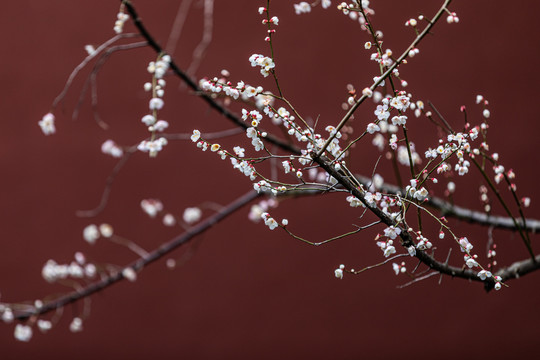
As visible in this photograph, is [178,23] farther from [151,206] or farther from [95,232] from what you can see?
[95,232]

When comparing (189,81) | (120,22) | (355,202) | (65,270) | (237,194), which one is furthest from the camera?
(237,194)

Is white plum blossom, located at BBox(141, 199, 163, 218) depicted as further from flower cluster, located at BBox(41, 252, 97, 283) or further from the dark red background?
flower cluster, located at BBox(41, 252, 97, 283)

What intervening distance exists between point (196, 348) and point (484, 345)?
4.19 feet

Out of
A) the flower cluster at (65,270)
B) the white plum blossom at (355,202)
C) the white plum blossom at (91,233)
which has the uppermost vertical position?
the white plum blossom at (91,233)

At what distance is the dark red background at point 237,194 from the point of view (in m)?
2.20

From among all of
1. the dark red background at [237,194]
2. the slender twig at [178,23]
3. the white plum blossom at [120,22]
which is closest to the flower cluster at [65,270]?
the dark red background at [237,194]

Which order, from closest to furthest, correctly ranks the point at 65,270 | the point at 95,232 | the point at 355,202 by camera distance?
the point at 355,202 → the point at 65,270 → the point at 95,232

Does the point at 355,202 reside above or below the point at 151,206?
below

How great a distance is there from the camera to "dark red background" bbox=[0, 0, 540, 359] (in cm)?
220

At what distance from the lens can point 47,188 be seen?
2338 millimetres

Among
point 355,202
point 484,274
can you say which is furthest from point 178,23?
point 484,274

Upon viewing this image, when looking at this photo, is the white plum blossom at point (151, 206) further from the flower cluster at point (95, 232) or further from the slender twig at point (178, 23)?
the slender twig at point (178, 23)

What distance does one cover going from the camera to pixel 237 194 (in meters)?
2.35

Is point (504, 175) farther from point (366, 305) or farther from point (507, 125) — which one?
point (366, 305)
